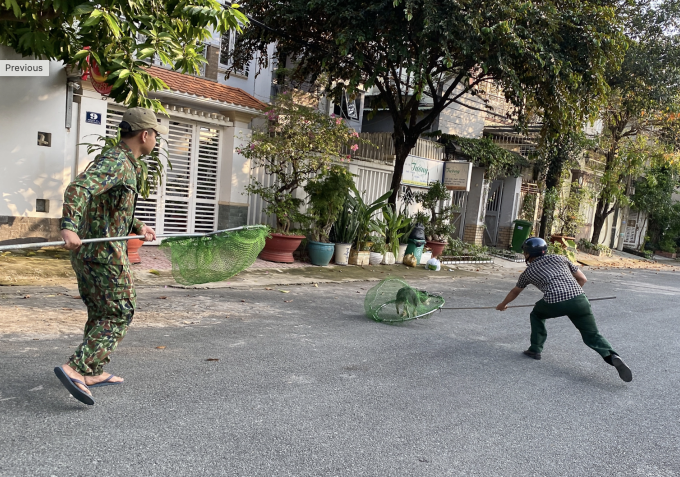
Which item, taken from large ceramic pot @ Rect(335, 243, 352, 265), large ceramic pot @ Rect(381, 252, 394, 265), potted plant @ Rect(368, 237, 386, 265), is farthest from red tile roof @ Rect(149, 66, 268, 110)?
large ceramic pot @ Rect(381, 252, 394, 265)

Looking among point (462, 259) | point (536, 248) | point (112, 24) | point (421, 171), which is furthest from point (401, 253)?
point (112, 24)

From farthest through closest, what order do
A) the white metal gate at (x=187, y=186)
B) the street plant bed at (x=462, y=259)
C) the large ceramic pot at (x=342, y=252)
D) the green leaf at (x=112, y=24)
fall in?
the street plant bed at (x=462, y=259)
the large ceramic pot at (x=342, y=252)
the white metal gate at (x=187, y=186)
the green leaf at (x=112, y=24)

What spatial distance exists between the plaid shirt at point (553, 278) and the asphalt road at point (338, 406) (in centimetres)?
78

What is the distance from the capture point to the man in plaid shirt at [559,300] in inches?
210

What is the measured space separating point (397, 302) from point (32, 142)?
24.6ft

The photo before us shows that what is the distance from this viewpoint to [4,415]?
3273 mm

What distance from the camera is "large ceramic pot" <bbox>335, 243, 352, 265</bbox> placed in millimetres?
12508

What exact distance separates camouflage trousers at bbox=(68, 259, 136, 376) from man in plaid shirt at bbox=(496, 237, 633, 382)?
3.84 meters

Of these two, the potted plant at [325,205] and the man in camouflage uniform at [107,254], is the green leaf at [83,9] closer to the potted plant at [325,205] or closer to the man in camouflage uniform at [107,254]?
the man in camouflage uniform at [107,254]

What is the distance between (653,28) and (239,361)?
57.5 feet

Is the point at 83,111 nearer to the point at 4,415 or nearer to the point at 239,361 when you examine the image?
the point at 239,361

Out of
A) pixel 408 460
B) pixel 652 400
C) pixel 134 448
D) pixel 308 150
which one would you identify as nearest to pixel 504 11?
pixel 308 150

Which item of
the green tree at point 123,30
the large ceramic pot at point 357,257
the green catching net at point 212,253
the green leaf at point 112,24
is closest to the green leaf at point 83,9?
the green tree at point 123,30

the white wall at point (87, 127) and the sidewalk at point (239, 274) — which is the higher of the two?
the white wall at point (87, 127)
